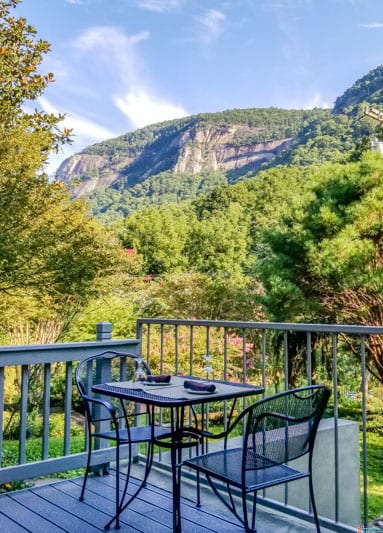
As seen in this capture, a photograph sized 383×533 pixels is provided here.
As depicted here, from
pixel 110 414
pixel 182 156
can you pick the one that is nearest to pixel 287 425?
pixel 110 414

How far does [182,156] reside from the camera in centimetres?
4800

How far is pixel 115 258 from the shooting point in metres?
7.93

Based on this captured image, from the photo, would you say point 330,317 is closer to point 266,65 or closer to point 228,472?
point 228,472

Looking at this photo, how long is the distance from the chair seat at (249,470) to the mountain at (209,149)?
25235 millimetres

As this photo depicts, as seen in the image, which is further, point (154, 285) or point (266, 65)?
point (266, 65)

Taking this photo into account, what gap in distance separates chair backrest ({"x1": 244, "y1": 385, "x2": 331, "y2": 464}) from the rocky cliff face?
132ft

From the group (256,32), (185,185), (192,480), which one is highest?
(256,32)

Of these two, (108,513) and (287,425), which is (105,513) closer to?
(108,513)

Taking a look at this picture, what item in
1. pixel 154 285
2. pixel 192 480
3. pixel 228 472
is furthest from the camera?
pixel 154 285

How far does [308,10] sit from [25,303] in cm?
2245

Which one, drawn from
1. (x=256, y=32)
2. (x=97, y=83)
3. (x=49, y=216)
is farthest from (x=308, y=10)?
(x=49, y=216)

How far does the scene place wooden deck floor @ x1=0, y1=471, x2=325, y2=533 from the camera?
8.77 ft

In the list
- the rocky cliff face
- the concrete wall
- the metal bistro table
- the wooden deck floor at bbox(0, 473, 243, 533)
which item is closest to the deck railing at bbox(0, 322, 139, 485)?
the wooden deck floor at bbox(0, 473, 243, 533)

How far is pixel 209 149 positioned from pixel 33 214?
4254cm
